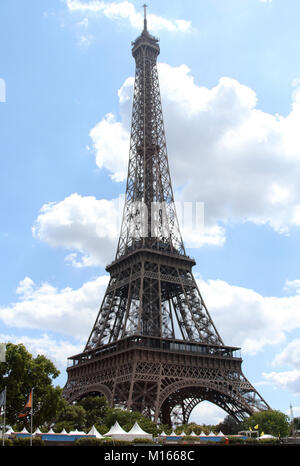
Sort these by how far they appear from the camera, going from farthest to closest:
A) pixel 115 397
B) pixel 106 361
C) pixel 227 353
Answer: pixel 227 353 → pixel 106 361 → pixel 115 397

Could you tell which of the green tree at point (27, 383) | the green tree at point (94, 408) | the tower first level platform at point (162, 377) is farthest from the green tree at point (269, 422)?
the green tree at point (27, 383)

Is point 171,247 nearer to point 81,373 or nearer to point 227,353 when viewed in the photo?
point 227,353

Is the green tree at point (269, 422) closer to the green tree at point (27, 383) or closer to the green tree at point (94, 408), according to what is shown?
the green tree at point (94, 408)

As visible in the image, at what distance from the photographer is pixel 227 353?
71.0 m

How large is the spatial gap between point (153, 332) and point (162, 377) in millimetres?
11119

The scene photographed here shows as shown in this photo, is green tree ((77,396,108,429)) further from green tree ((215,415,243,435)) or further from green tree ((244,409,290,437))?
green tree ((215,415,243,435))

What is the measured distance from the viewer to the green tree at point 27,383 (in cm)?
4484

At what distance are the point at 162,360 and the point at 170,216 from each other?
26.4 m

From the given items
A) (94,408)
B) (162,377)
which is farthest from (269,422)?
(94,408)

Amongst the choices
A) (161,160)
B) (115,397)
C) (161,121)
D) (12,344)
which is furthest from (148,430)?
(161,121)

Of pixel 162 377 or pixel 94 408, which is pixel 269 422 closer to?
pixel 162 377

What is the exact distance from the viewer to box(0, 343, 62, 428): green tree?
4484cm

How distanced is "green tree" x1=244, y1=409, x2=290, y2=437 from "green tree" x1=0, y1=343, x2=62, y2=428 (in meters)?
26.0

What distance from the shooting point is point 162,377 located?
5991 centimetres
